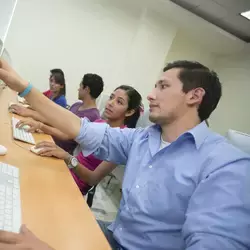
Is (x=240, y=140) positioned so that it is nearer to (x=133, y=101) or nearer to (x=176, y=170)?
(x=176, y=170)

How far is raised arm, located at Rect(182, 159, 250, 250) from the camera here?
0.68 meters

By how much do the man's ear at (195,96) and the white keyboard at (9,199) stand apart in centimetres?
71

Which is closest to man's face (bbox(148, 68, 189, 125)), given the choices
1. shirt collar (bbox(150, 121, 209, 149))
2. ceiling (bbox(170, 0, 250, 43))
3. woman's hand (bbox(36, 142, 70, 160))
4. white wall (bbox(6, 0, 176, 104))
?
shirt collar (bbox(150, 121, 209, 149))

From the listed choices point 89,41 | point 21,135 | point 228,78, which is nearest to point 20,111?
point 21,135

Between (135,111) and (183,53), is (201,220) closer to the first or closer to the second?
(135,111)

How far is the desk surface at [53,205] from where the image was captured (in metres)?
0.66

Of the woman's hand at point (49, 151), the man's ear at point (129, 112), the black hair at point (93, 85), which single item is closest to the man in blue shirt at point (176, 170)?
the woman's hand at point (49, 151)

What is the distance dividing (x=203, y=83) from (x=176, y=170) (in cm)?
43

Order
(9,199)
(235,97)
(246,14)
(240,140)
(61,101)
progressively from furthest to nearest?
1. (235,97)
2. (246,14)
3. (61,101)
4. (240,140)
5. (9,199)

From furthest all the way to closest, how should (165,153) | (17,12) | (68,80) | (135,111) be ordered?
(68,80)
(17,12)
(135,111)
(165,153)

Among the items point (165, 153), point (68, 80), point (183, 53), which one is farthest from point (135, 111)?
point (183, 53)

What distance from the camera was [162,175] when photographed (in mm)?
937

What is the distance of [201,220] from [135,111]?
1.20 metres

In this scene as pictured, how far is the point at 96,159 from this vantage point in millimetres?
1539
